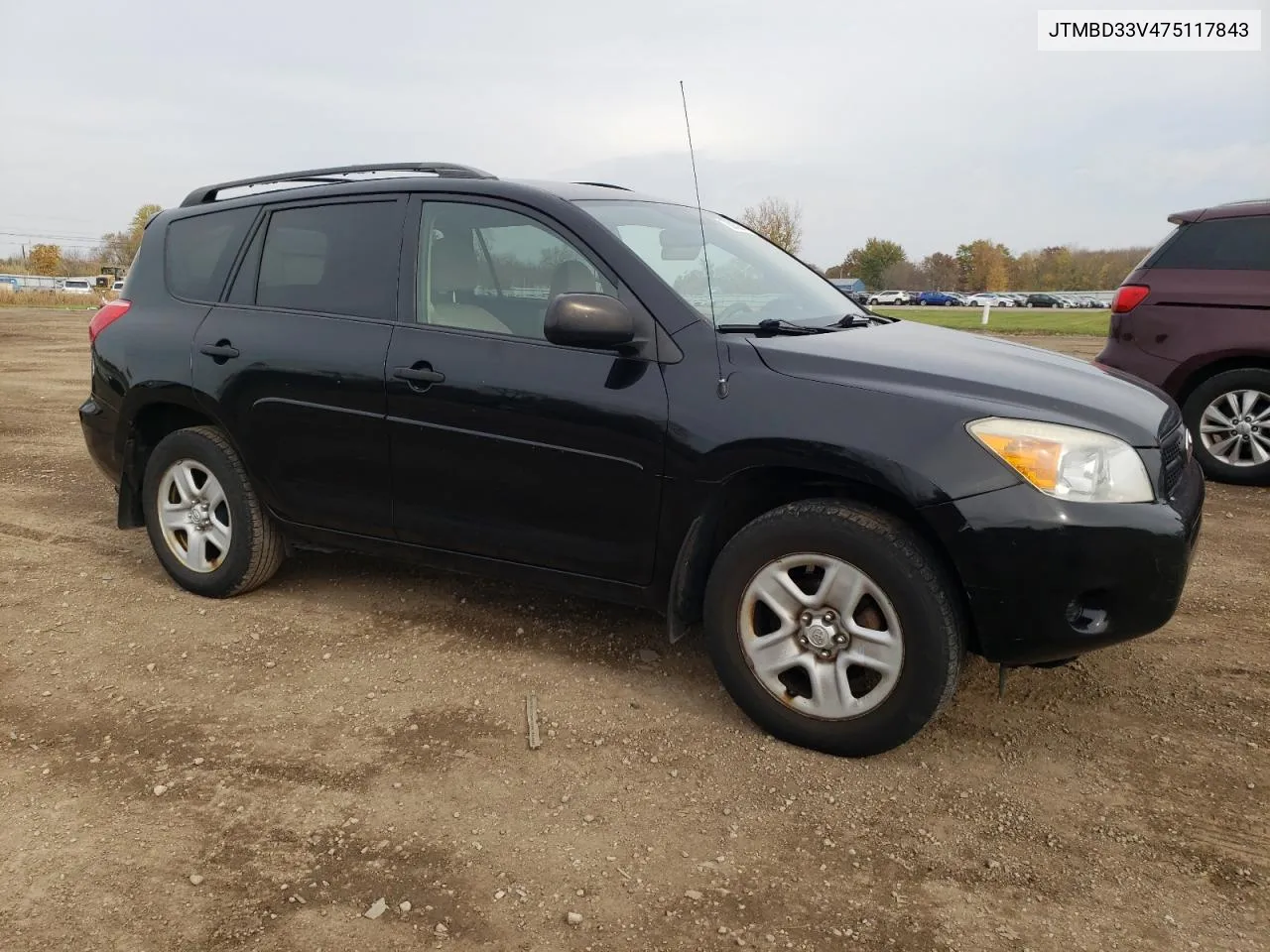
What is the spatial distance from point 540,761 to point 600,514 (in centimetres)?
82

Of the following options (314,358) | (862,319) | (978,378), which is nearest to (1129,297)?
(862,319)

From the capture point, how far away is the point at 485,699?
3.29m

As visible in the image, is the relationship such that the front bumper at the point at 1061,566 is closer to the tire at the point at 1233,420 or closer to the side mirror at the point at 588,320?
the side mirror at the point at 588,320

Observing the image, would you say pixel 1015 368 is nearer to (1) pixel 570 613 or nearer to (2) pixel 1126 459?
(2) pixel 1126 459

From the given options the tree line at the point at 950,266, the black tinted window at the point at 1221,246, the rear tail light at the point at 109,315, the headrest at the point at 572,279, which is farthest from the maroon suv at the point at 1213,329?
the tree line at the point at 950,266

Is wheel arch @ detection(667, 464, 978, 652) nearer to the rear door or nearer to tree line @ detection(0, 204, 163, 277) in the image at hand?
the rear door

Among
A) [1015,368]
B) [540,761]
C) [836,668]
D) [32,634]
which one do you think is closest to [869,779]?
[836,668]

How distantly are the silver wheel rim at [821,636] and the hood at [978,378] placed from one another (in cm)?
58

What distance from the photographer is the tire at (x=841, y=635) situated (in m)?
2.69

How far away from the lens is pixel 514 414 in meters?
3.25

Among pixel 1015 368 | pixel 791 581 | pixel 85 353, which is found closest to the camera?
pixel 791 581

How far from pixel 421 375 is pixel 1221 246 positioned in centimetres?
577

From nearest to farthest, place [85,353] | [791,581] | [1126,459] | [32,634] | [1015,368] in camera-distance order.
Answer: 1. [1126,459]
2. [791,581]
3. [1015,368]
4. [32,634]
5. [85,353]

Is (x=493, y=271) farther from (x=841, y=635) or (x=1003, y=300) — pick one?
(x=1003, y=300)
